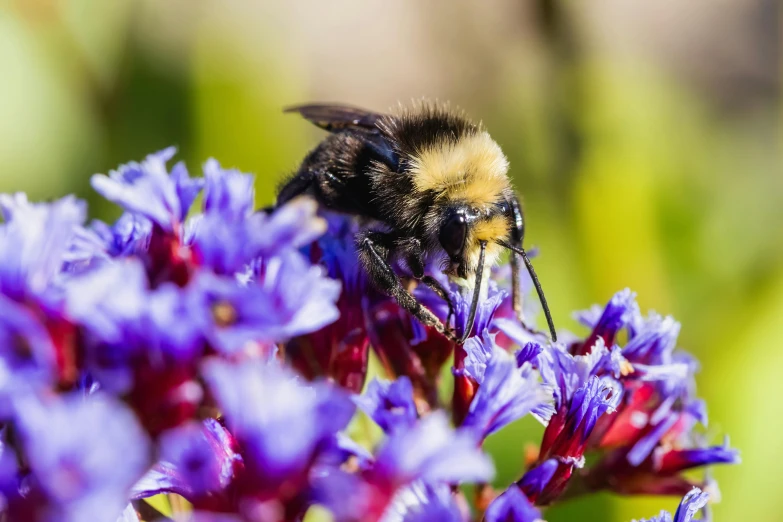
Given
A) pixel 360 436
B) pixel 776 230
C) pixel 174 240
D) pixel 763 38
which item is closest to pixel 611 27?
pixel 763 38

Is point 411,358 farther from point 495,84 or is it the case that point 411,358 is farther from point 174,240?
point 495,84

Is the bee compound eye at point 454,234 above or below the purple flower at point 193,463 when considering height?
above

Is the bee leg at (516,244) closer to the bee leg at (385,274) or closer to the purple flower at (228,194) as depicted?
the bee leg at (385,274)

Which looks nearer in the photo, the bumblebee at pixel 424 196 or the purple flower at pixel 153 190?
the purple flower at pixel 153 190

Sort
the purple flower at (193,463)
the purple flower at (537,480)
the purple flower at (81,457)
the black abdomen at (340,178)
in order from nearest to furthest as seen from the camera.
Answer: the purple flower at (81,457) < the purple flower at (193,463) < the purple flower at (537,480) < the black abdomen at (340,178)

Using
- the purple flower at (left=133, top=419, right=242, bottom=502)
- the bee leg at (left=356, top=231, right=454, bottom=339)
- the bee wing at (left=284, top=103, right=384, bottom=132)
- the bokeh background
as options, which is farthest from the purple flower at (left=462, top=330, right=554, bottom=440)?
the bokeh background

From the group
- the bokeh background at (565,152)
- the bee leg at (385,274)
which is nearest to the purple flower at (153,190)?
the bee leg at (385,274)

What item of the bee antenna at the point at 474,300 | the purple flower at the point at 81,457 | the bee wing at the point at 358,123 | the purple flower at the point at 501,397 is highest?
the bee wing at the point at 358,123
